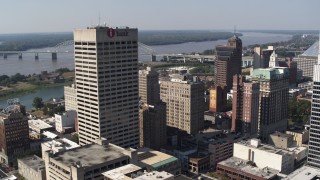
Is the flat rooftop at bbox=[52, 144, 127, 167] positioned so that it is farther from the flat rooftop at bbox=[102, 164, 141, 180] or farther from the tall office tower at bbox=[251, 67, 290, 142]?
the tall office tower at bbox=[251, 67, 290, 142]

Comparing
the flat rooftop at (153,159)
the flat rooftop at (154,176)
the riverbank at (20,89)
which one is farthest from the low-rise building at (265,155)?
the riverbank at (20,89)

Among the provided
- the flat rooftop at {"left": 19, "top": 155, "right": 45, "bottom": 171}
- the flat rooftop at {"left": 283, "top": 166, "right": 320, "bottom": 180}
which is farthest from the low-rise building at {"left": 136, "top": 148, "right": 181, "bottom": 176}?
the flat rooftop at {"left": 19, "top": 155, "right": 45, "bottom": 171}

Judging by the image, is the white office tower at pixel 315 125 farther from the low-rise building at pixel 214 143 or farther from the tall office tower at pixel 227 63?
the tall office tower at pixel 227 63

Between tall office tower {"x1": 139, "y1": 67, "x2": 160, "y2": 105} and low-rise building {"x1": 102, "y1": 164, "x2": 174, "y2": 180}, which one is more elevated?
tall office tower {"x1": 139, "y1": 67, "x2": 160, "y2": 105}

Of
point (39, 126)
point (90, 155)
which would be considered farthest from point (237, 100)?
point (39, 126)

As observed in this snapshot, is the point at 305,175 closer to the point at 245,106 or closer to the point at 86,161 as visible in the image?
the point at 86,161

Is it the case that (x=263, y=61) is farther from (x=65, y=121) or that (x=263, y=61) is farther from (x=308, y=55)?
(x=65, y=121)
